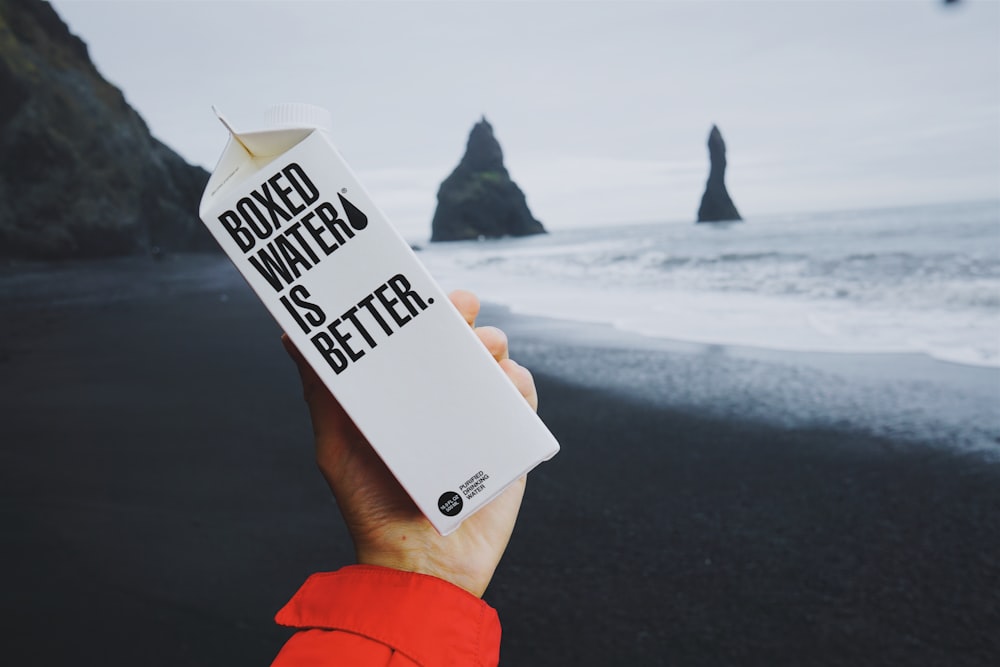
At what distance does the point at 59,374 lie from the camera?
4.82 metres

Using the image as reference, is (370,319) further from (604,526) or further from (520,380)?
(604,526)

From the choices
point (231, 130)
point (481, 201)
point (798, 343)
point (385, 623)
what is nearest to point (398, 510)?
point (385, 623)

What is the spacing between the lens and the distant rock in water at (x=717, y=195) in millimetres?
66000

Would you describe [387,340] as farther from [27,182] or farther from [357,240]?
[27,182]

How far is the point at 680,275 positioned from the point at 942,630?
11209mm

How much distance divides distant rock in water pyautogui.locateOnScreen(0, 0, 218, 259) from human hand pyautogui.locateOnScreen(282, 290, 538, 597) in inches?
926

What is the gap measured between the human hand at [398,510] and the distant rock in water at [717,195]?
69.8m

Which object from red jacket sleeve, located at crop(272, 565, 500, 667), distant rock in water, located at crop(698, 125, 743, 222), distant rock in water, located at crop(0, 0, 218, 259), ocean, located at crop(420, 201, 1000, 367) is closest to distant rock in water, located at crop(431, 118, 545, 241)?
distant rock in water, located at crop(698, 125, 743, 222)

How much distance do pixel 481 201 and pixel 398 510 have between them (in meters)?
66.2

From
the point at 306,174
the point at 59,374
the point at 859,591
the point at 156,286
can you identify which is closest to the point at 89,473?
the point at 59,374

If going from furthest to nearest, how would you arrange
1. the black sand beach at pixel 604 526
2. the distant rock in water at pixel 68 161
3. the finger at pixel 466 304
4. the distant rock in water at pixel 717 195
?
the distant rock in water at pixel 717 195 < the distant rock in water at pixel 68 161 < the black sand beach at pixel 604 526 < the finger at pixel 466 304

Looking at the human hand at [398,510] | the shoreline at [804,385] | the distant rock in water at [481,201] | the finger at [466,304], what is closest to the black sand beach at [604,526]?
the shoreline at [804,385]

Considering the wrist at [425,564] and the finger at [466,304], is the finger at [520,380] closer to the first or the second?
the finger at [466,304]

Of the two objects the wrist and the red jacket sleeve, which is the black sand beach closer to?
the wrist
